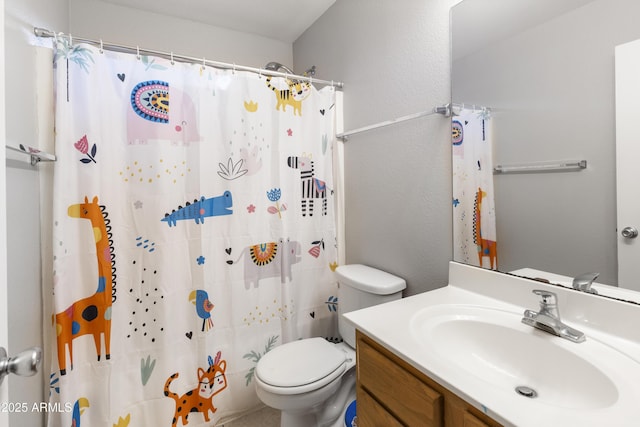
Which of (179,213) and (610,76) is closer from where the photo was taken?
(610,76)

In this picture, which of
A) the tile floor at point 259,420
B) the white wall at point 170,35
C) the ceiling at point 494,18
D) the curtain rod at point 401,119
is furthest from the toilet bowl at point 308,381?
the white wall at point 170,35

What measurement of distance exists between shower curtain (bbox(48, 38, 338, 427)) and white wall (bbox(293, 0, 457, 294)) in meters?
0.22

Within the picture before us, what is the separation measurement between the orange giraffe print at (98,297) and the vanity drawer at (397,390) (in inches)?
46.7

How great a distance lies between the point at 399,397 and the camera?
81 cm

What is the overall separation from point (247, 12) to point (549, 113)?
1.90 metres

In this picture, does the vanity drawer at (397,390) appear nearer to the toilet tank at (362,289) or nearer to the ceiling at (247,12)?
the toilet tank at (362,289)

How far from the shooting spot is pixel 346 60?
1.85 m

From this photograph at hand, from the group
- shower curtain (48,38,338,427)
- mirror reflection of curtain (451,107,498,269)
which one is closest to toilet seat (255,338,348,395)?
shower curtain (48,38,338,427)

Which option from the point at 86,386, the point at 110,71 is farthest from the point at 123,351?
the point at 110,71

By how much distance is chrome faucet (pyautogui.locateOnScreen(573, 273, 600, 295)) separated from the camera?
90 centimetres

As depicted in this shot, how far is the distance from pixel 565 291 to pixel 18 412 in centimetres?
188

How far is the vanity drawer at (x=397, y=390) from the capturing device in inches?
28.2

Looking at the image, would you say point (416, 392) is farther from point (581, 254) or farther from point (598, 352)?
point (581, 254)

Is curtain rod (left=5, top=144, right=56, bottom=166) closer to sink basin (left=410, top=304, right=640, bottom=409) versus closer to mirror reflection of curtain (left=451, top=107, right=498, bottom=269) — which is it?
sink basin (left=410, top=304, right=640, bottom=409)
